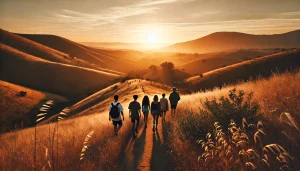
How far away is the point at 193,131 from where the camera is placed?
7641mm

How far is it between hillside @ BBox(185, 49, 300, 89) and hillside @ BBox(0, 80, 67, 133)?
45.8 meters

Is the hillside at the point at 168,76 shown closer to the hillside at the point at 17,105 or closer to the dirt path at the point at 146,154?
the hillside at the point at 17,105

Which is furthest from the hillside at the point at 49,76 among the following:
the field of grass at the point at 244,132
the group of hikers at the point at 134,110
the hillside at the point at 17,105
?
the field of grass at the point at 244,132

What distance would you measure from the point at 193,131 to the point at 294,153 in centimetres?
327

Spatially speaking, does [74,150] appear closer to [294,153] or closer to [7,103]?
[294,153]

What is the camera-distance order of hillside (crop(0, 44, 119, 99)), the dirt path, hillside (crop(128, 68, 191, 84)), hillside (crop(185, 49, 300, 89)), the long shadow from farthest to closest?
hillside (crop(128, 68, 191, 84)), hillside (crop(0, 44, 119, 99)), hillside (crop(185, 49, 300, 89)), the long shadow, the dirt path

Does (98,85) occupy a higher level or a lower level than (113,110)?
higher

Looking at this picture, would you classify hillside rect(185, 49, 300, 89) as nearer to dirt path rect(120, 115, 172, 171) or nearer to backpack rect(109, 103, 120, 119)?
dirt path rect(120, 115, 172, 171)

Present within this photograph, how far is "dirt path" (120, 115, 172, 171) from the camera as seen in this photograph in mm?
7414

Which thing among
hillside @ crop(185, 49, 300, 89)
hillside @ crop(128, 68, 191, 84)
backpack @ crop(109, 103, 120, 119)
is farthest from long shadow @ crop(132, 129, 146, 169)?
hillside @ crop(128, 68, 191, 84)

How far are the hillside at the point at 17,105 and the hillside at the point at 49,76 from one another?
1467 cm

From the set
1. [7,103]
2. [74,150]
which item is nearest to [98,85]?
[7,103]

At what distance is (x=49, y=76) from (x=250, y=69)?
7438 cm

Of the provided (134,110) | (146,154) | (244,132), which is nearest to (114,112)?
(134,110)
